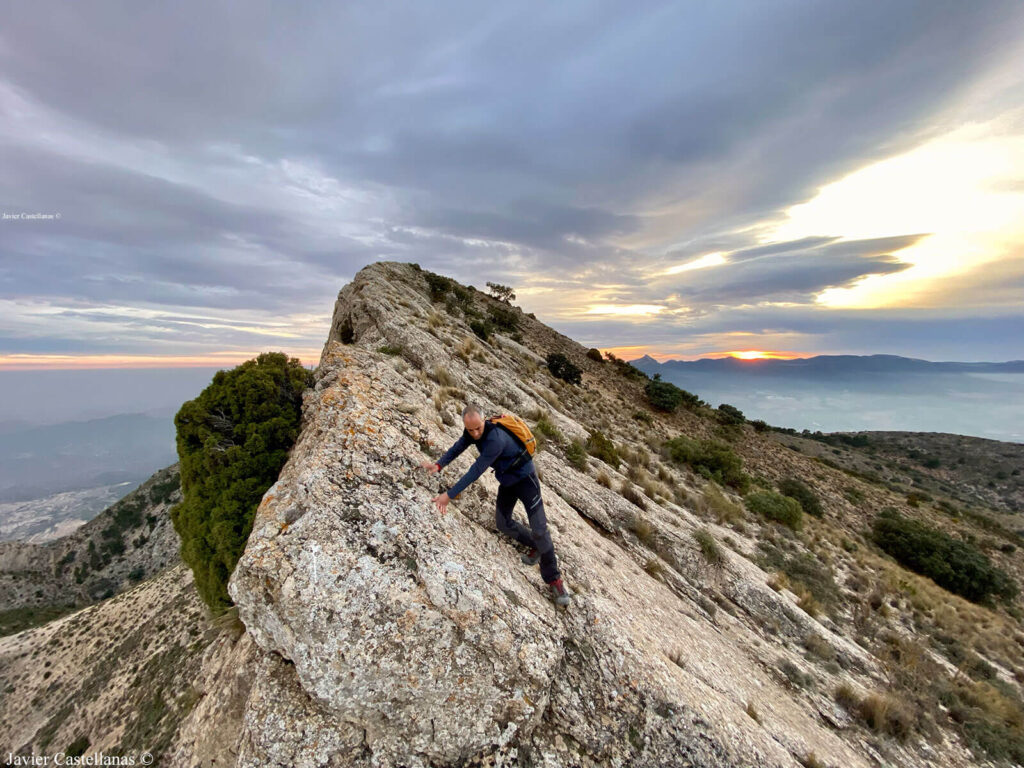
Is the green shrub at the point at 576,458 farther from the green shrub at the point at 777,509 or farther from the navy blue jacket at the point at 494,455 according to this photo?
the green shrub at the point at 777,509

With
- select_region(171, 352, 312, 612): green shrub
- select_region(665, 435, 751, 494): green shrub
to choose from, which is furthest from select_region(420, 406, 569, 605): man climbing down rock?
select_region(665, 435, 751, 494): green shrub

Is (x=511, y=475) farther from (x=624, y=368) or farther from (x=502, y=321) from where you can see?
(x=624, y=368)

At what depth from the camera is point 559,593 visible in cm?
571

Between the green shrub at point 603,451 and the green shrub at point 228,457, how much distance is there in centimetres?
1021

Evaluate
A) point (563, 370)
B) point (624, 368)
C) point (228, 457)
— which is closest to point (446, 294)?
point (563, 370)

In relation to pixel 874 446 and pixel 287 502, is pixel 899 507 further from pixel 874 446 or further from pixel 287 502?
pixel 874 446

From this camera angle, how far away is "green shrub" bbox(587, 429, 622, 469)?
14.8 m

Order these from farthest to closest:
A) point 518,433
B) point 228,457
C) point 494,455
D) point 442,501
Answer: point 228,457 < point 518,433 < point 442,501 < point 494,455

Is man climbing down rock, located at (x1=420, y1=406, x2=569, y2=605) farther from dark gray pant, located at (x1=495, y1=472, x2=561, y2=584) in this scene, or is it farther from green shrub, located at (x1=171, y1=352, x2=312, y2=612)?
green shrub, located at (x1=171, y1=352, x2=312, y2=612)

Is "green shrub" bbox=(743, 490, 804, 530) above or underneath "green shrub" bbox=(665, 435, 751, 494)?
underneath

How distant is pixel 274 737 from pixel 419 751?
4.80ft

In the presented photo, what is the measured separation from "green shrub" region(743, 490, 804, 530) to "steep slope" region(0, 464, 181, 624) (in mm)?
43688

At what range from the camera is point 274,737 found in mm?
3889

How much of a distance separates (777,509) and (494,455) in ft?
57.5
